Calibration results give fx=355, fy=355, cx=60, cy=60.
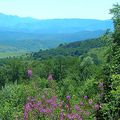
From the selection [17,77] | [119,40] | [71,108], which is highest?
[119,40]

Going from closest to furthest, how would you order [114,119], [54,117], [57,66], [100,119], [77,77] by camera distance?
1. [114,119]
2. [54,117]
3. [100,119]
4. [77,77]
5. [57,66]

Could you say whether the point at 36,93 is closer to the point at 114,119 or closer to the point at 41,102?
the point at 41,102

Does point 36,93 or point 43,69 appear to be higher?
point 36,93

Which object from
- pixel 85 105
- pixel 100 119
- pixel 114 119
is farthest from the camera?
pixel 100 119

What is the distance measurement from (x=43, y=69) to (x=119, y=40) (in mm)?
95623

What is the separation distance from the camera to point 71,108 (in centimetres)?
955

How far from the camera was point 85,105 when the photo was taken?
382 inches

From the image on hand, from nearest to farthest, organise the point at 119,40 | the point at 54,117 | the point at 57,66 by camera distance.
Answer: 1. the point at 54,117
2. the point at 119,40
3. the point at 57,66

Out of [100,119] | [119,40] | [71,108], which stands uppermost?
[119,40]

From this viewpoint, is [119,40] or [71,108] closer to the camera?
[71,108]

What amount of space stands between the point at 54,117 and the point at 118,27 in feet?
15.2

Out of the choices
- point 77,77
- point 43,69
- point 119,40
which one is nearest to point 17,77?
point 43,69

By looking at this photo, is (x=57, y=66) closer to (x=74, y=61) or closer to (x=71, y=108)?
(x=74, y=61)

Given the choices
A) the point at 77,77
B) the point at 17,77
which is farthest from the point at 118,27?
the point at 17,77
